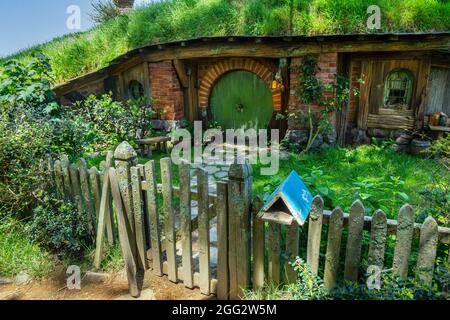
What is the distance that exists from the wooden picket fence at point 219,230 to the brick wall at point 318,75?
14.9 feet

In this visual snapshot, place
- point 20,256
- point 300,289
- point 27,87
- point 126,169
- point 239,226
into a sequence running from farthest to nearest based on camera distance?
point 27,87
point 20,256
point 126,169
point 239,226
point 300,289

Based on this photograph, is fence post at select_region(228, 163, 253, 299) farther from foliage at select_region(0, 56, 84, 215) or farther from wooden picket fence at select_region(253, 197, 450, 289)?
foliage at select_region(0, 56, 84, 215)

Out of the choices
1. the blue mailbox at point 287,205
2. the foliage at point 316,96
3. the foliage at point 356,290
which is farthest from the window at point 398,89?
the blue mailbox at point 287,205

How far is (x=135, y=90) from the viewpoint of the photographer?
862cm

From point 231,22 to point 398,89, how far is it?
3943 millimetres

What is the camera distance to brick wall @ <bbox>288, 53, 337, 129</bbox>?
634cm

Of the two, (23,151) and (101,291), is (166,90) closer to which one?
(23,151)

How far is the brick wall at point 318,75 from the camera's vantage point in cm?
634

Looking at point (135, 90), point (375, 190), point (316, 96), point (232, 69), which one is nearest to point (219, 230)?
point (375, 190)

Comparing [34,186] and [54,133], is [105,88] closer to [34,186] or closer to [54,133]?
[54,133]

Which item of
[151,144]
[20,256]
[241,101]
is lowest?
[20,256]

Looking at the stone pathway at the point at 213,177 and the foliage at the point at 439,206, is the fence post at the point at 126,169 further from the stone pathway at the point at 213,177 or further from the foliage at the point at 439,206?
the foliage at the point at 439,206
